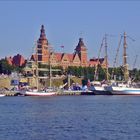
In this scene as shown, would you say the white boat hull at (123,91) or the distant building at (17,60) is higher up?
the distant building at (17,60)

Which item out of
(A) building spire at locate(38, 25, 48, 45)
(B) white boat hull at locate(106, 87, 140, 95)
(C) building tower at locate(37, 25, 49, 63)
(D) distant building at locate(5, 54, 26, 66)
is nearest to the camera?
(B) white boat hull at locate(106, 87, 140, 95)

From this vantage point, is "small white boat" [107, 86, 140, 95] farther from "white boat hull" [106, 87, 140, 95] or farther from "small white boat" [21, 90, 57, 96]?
"small white boat" [21, 90, 57, 96]

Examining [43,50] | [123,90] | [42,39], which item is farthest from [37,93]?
[42,39]

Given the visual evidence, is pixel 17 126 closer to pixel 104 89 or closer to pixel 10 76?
pixel 104 89

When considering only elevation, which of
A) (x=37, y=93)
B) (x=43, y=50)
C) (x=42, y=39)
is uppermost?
(x=42, y=39)

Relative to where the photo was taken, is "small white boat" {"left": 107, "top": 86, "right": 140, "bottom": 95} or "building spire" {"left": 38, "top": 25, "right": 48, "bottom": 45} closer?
"small white boat" {"left": 107, "top": 86, "right": 140, "bottom": 95}

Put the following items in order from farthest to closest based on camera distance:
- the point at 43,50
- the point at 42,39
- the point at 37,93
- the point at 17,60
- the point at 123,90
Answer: the point at 17,60
the point at 42,39
the point at 43,50
the point at 123,90
the point at 37,93

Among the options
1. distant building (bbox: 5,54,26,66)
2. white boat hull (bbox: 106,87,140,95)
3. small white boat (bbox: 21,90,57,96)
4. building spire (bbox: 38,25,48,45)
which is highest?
building spire (bbox: 38,25,48,45)

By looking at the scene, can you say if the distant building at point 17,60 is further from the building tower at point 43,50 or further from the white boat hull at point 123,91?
the white boat hull at point 123,91

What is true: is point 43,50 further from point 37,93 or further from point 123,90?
→ point 37,93

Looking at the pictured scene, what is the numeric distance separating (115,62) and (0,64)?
1383 inches

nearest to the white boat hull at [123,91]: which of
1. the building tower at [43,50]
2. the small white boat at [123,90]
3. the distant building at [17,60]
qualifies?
the small white boat at [123,90]

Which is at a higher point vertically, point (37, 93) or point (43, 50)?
point (43, 50)

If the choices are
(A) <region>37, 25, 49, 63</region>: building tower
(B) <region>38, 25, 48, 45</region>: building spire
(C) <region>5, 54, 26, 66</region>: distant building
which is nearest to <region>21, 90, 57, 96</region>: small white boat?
(A) <region>37, 25, 49, 63</region>: building tower
